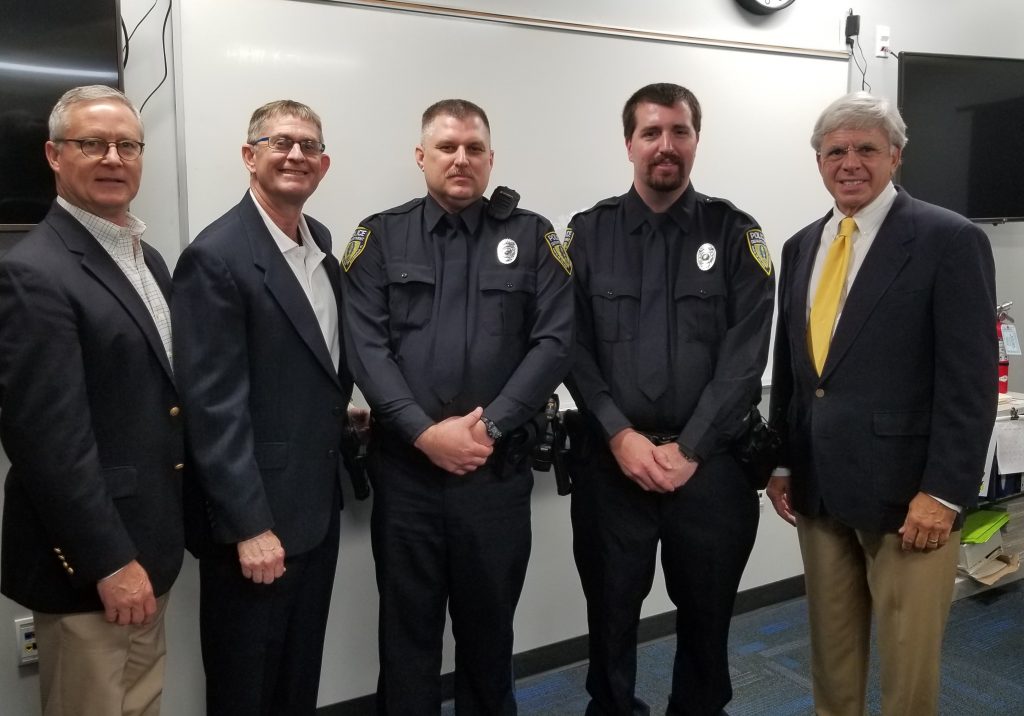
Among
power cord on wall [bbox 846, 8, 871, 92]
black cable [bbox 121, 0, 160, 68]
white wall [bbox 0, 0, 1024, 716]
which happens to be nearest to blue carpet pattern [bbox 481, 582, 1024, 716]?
white wall [bbox 0, 0, 1024, 716]

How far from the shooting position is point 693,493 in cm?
199

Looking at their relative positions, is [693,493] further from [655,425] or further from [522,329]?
[522,329]

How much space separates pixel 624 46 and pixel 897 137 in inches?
45.1

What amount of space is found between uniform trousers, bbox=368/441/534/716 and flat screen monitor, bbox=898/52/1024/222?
8.12 feet

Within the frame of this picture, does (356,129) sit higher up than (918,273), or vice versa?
(356,129)

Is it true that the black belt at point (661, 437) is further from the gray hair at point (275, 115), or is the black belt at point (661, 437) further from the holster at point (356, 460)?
the gray hair at point (275, 115)

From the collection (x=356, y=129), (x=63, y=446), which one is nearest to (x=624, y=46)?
(x=356, y=129)

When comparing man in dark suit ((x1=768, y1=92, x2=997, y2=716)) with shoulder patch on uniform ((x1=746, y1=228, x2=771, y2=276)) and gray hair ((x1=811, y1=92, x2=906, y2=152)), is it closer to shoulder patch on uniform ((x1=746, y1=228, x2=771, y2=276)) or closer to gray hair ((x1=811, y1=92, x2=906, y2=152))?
gray hair ((x1=811, y1=92, x2=906, y2=152))

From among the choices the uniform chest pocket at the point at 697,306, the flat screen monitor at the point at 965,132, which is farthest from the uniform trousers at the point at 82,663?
the flat screen monitor at the point at 965,132

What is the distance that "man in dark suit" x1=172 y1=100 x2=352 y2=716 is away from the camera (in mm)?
1604

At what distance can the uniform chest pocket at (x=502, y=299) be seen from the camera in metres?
1.92

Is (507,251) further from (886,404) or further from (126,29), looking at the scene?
(126,29)

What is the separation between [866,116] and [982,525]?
2154 millimetres

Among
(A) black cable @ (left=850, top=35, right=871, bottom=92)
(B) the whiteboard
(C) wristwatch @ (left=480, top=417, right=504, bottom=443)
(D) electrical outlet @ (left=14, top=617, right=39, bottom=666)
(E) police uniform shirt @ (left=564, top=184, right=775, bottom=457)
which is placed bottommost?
(D) electrical outlet @ (left=14, top=617, right=39, bottom=666)
